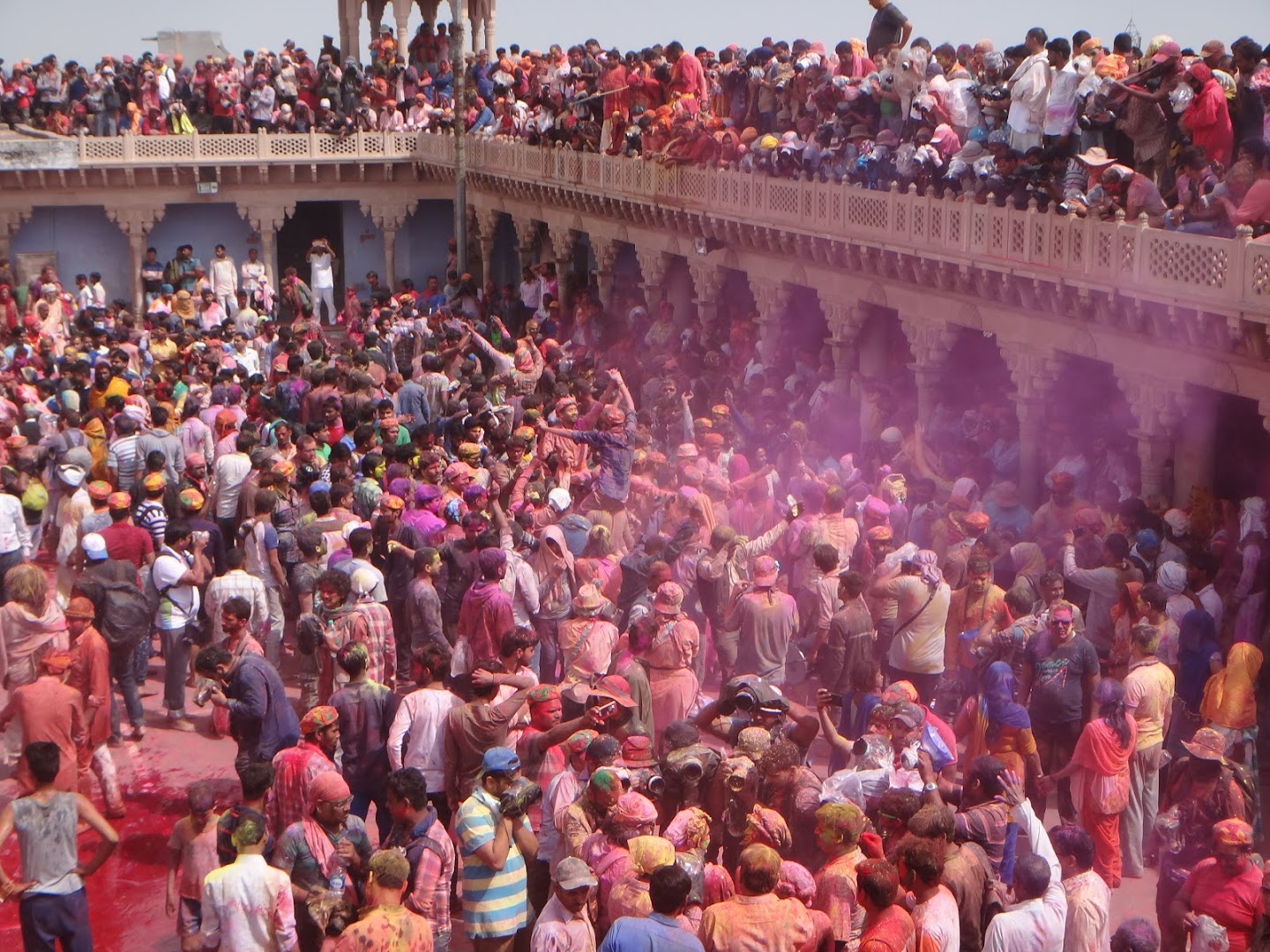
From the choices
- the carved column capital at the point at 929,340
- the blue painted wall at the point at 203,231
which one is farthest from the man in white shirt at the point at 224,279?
the carved column capital at the point at 929,340

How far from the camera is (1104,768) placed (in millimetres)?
8250

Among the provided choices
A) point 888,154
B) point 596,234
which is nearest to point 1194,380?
point 888,154

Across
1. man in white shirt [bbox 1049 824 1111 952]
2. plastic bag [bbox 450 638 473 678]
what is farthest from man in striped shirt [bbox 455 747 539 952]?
plastic bag [bbox 450 638 473 678]

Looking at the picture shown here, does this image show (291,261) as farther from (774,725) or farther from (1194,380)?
(774,725)

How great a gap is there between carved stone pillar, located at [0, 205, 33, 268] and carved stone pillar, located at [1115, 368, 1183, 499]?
26733 millimetres

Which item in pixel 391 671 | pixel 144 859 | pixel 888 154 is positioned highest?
pixel 888 154

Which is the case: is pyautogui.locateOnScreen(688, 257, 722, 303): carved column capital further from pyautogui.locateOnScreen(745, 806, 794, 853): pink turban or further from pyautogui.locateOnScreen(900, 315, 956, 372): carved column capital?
pyautogui.locateOnScreen(745, 806, 794, 853): pink turban

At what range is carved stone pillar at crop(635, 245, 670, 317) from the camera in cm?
2533

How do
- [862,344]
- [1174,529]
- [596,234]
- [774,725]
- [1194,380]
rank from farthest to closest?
[596,234] < [862,344] < [1194,380] < [1174,529] < [774,725]

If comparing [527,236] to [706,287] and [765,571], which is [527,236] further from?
[765,571]

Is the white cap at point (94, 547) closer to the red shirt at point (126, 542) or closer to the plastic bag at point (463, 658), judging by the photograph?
the red shirt at point (126, 542)

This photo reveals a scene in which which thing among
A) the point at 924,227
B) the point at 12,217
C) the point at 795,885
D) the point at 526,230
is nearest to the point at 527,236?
the point at 526,230

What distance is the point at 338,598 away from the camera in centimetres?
901

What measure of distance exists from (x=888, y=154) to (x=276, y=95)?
21515mm
